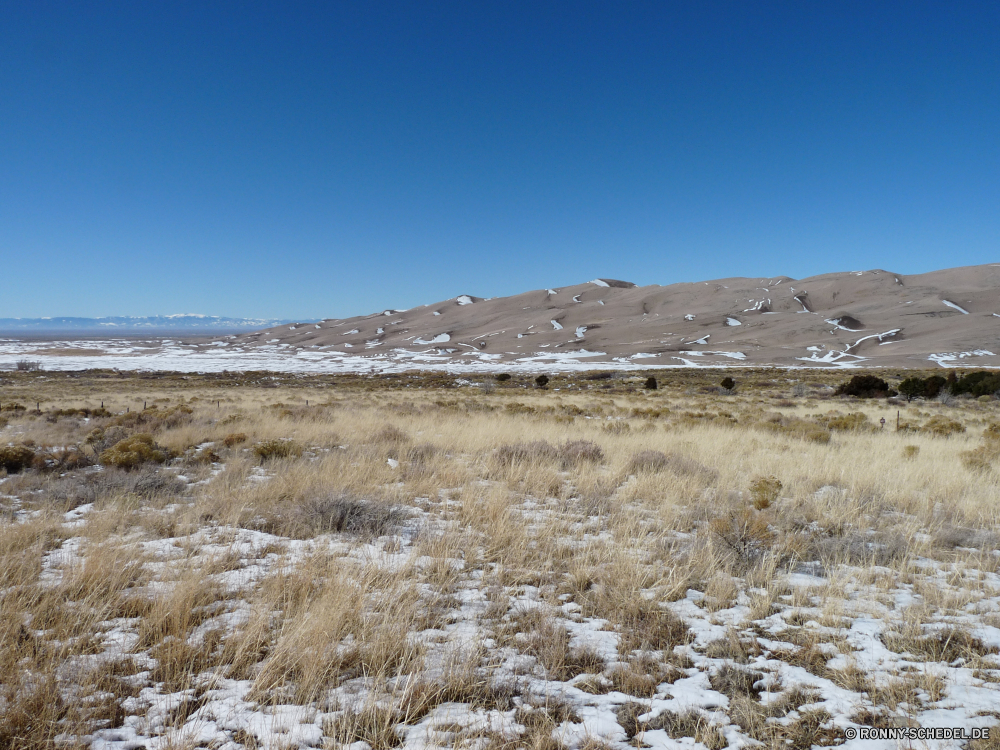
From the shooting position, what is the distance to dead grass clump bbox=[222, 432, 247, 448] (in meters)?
9.46

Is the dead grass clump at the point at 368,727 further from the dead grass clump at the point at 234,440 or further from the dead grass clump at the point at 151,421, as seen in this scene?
the dead grass clump at the point at 151,421

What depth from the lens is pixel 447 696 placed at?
2.68 meters

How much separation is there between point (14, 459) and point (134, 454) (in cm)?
169

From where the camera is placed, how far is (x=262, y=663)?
2783 mm

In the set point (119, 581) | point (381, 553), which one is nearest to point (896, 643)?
point (381, 553)

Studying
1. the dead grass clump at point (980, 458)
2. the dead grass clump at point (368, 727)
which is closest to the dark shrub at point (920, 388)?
the dead grass clump at point (980, 458)

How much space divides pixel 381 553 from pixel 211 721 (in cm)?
199

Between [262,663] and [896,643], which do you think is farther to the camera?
[896,643]

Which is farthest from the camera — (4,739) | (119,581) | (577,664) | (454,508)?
(454,508)

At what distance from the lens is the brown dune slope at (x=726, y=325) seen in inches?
3034

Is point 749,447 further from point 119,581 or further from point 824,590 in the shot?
point 119,581

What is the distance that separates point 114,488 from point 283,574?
12.5ft

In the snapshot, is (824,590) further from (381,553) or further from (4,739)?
(4,739)

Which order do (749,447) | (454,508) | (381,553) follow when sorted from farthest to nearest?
1. (749,447)
2. (454,508)
3. (381,553)
